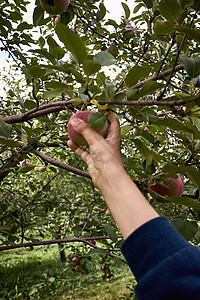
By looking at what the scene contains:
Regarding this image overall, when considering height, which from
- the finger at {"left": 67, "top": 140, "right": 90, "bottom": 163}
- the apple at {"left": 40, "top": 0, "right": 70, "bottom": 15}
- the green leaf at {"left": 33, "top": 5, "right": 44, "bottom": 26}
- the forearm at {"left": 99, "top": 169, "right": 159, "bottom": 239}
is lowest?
the forearm at {"left": 99, "top": 169, "right": 159, "bottom": 239}

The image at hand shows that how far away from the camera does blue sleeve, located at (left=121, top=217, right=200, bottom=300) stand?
0.45 metres

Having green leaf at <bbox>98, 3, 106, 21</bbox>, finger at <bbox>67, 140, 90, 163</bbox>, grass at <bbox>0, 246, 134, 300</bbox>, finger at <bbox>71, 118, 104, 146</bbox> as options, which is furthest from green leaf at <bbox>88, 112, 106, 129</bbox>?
grass at <bbox>0, 246, 134, 300</bbox>

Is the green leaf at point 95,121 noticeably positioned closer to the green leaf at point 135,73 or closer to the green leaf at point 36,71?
the green leaf at point 135,73

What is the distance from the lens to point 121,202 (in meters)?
0.57

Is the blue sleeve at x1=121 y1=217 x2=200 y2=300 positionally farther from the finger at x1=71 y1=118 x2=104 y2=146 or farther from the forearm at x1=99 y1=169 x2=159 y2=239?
the finger at x1=71 y1=118 x2=104 y2=146

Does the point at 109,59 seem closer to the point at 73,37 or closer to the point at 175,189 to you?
the point at 73,37

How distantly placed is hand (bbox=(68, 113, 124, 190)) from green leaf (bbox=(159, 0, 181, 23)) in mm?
326

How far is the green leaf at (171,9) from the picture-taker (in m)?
0.70

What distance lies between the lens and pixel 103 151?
661 millimetres

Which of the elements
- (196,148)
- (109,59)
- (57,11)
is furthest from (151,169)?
(57,11)

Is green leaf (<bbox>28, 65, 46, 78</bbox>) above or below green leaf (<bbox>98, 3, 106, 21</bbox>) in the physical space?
below

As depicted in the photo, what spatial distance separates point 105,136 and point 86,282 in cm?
527

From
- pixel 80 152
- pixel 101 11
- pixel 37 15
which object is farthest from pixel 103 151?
pixel 101 11

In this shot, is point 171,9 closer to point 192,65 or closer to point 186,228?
point 192,65
